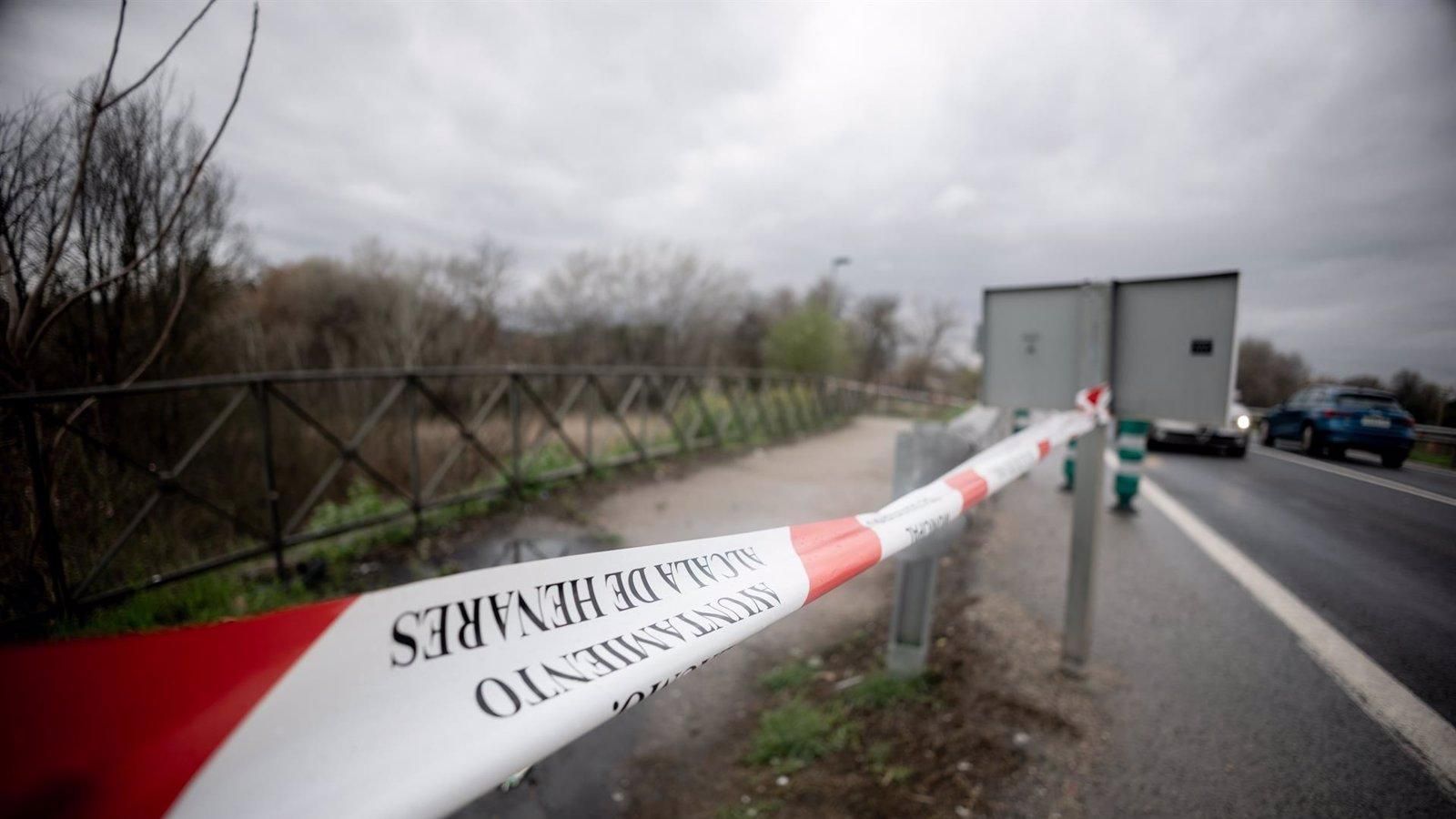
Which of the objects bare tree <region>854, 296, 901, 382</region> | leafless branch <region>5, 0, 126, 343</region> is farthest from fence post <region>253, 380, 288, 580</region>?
bare tree <region>854, 296, 901, 382</region>

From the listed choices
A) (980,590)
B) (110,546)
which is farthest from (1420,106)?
(110,546)

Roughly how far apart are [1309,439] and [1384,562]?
0.58 metres

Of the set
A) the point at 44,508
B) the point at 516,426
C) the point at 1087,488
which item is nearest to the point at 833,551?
the point at 1087,488

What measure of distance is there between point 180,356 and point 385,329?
27.4ft

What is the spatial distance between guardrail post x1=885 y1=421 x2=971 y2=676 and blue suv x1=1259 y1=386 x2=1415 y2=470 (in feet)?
3.47

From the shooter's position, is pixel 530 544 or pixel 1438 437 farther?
pixel 530 544

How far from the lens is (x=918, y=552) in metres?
2.34

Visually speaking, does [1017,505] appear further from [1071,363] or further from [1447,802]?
[1447,802]

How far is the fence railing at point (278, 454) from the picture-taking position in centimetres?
187

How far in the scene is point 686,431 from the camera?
360 inches

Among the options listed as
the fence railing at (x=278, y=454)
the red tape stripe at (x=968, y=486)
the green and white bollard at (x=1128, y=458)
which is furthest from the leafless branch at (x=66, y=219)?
the green and white bollard at (x=1128, y=458)

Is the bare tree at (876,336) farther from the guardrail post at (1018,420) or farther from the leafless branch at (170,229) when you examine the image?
the leafless branch at (170,229)

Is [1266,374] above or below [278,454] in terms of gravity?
above

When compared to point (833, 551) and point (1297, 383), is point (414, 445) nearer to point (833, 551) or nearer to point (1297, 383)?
point (833, 551)
